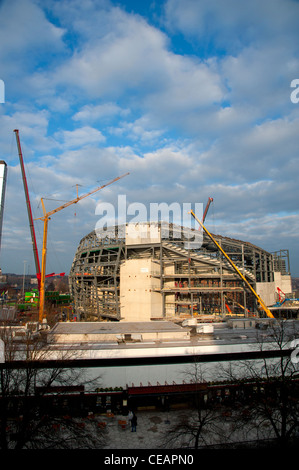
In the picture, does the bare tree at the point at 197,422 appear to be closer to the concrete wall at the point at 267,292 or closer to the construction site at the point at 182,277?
the construction site at the point at 182,277

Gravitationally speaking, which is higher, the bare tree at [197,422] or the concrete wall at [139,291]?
the concrete wall at [139,291]

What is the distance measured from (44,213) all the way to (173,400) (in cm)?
3929

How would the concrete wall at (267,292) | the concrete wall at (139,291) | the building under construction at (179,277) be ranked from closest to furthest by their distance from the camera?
the concrete wall at (267,292), the building under construction at (179,277), the concrete wall at (139,291)

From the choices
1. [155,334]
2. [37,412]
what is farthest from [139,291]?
[37,412]

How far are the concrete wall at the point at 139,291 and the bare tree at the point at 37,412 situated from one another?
25026 mm

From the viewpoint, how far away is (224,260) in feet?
133

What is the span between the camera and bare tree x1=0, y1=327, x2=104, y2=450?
10.0 metres

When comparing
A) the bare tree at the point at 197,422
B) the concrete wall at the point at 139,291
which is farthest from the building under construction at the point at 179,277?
the bare tree at the point at 197,422

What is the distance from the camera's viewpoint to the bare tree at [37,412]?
10.0 m

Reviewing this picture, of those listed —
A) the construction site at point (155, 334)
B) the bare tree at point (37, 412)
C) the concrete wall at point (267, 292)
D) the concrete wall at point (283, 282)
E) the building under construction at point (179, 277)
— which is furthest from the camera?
the concrete wall at point (283, 282)

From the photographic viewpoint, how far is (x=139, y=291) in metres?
40.9
